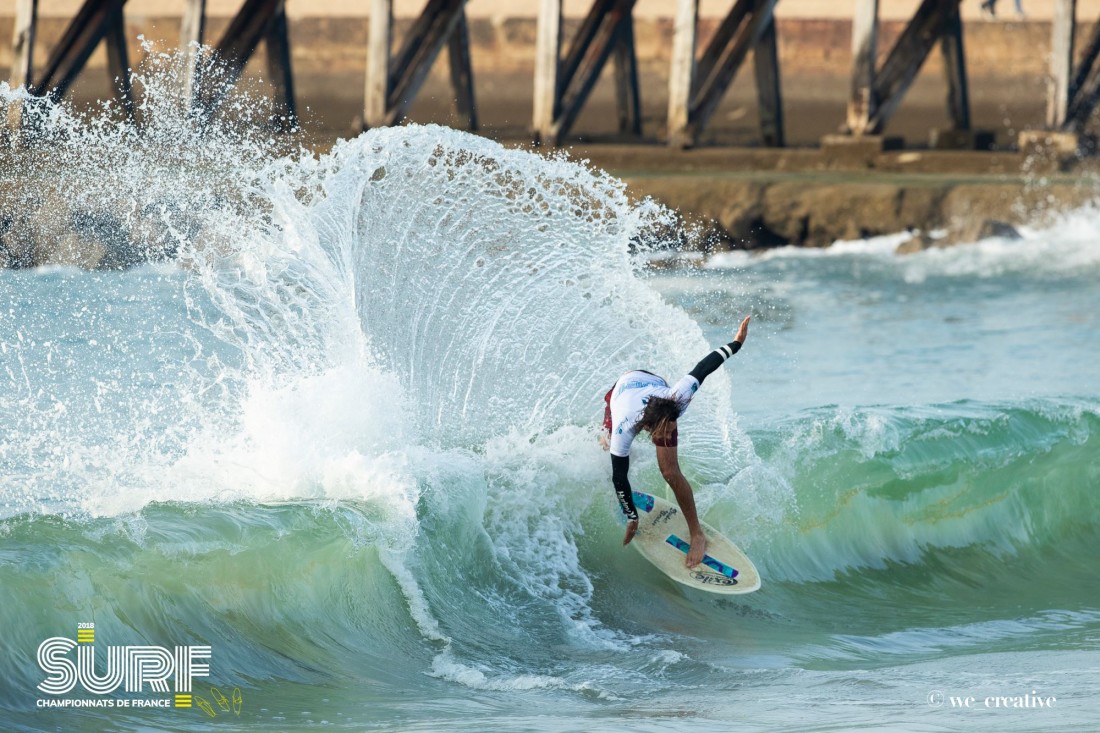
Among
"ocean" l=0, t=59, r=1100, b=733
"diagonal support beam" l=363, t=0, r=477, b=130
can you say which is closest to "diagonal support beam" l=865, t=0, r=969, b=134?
"diagonal support beam" l=363, t=0, r=477, b=130

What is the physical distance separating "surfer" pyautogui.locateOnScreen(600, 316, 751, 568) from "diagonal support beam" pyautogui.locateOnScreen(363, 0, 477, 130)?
986 centimetres

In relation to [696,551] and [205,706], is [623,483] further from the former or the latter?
[205,706]

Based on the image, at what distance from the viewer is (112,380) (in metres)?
9.66

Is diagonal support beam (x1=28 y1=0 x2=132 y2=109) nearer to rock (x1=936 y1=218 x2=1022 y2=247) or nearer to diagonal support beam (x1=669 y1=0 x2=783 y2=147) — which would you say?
diagonal support beam (x1=669 y1=0 x2=783 y2=147)

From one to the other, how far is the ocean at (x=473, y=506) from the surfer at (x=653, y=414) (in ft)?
2.34

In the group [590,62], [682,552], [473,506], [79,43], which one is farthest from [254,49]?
[682,552]

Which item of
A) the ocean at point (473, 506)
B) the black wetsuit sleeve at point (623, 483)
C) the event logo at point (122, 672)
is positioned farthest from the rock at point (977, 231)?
the event logo at point (122, 672)

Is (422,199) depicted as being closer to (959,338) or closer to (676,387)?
(676,387)

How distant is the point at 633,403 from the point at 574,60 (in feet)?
36.4

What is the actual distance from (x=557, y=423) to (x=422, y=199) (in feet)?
5.14

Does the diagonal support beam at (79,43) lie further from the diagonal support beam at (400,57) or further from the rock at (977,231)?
the rock at (977,231)

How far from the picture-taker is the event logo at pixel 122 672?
591 cm

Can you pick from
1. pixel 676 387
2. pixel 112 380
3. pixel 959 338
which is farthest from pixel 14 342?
pixel 959 338

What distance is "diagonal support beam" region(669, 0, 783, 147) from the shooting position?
1666 centimetres
